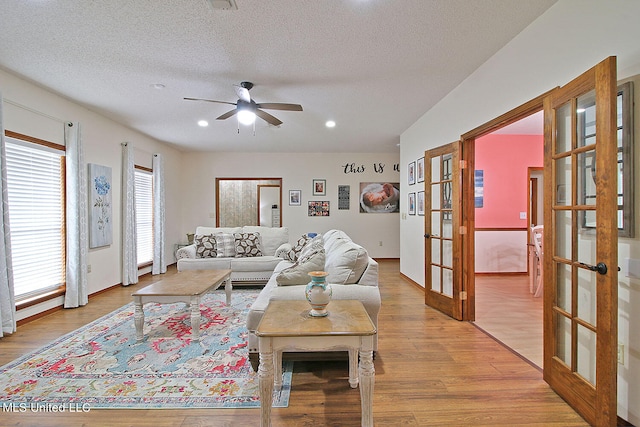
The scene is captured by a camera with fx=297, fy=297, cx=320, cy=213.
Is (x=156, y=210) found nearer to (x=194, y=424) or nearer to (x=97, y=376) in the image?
(x=97, y=376)

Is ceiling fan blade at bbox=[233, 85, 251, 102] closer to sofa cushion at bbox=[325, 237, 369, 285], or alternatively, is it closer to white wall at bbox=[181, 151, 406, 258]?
sofa cushion at bbox=[325, 237, 369, 285]

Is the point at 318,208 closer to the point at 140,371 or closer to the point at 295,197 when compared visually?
the point at 295,197

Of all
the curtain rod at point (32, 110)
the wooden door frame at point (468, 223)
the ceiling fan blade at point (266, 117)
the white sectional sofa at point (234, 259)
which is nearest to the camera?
the curtain rod at point (32, 110)

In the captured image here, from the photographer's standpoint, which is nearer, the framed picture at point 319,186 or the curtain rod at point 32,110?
the curtain rod at point 32,110

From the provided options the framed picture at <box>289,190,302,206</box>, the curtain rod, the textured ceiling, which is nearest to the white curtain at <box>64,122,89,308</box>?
the curtain rod

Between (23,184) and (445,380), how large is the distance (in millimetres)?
4691

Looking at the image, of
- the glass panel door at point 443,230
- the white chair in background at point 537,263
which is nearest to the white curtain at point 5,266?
the glass panel door at point 443,230

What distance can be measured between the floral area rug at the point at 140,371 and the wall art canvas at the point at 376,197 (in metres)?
4.85

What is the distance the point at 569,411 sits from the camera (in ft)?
5.93

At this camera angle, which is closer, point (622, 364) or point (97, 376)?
point (622, 364)

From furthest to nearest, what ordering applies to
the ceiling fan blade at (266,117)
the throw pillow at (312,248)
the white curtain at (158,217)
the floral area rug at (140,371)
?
the white curtain at (158,217) → the ceiling fan blade at (266,117) → the throw pillow at (312,248) → the floral area rug at (140,371)

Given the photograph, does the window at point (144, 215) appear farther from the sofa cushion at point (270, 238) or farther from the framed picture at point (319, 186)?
the framed picture at point (319, 186)

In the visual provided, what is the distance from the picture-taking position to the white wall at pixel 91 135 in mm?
3221

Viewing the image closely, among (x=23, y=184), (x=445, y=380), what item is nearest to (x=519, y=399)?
(x=445, y=380)
